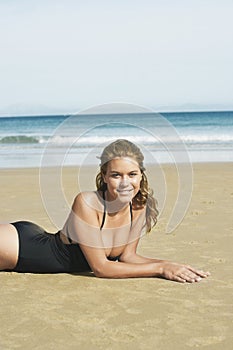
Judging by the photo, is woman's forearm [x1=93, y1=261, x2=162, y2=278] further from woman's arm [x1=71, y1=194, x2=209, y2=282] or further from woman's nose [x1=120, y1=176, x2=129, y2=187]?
woman's nose [x1=120, y1=176, x2=129, y2=187]

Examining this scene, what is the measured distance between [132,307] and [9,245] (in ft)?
4.22

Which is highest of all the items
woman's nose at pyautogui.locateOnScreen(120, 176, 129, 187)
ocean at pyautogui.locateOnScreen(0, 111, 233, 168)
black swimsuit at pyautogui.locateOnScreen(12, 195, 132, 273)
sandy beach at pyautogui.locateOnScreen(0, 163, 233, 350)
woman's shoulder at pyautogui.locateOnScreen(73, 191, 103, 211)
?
ocean at pyautogui.locateOnScreen(0, 111, 233, 168)

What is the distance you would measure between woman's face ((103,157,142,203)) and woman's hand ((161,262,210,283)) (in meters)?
0.73

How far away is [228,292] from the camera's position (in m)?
4.58

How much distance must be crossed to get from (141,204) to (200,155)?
16.2 meters

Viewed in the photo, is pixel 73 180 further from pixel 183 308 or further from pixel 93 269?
pixel 183 308

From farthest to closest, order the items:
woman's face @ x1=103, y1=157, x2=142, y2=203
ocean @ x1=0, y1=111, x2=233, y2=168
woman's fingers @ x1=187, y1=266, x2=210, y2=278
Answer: ocean @ x1=0, y1=111, x2=233, y2=168 → woman's fingers @ x1=187, y1=266, x2=210, y2=278 → woman's face @ x1=103, y1=157, x2=142, y2=203

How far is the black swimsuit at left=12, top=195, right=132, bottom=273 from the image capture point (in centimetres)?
497

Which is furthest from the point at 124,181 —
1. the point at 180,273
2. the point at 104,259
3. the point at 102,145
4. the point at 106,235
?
the point at 180,273

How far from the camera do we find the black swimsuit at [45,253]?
16.3 ft

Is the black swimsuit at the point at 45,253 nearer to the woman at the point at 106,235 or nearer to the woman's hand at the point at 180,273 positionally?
the woman at the point at 106,235

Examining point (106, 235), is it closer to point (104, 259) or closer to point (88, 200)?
point (104, 259)

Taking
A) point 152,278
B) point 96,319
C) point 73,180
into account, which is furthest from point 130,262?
point 73,180

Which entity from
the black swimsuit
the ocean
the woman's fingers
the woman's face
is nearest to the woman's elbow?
the black swimsuit
